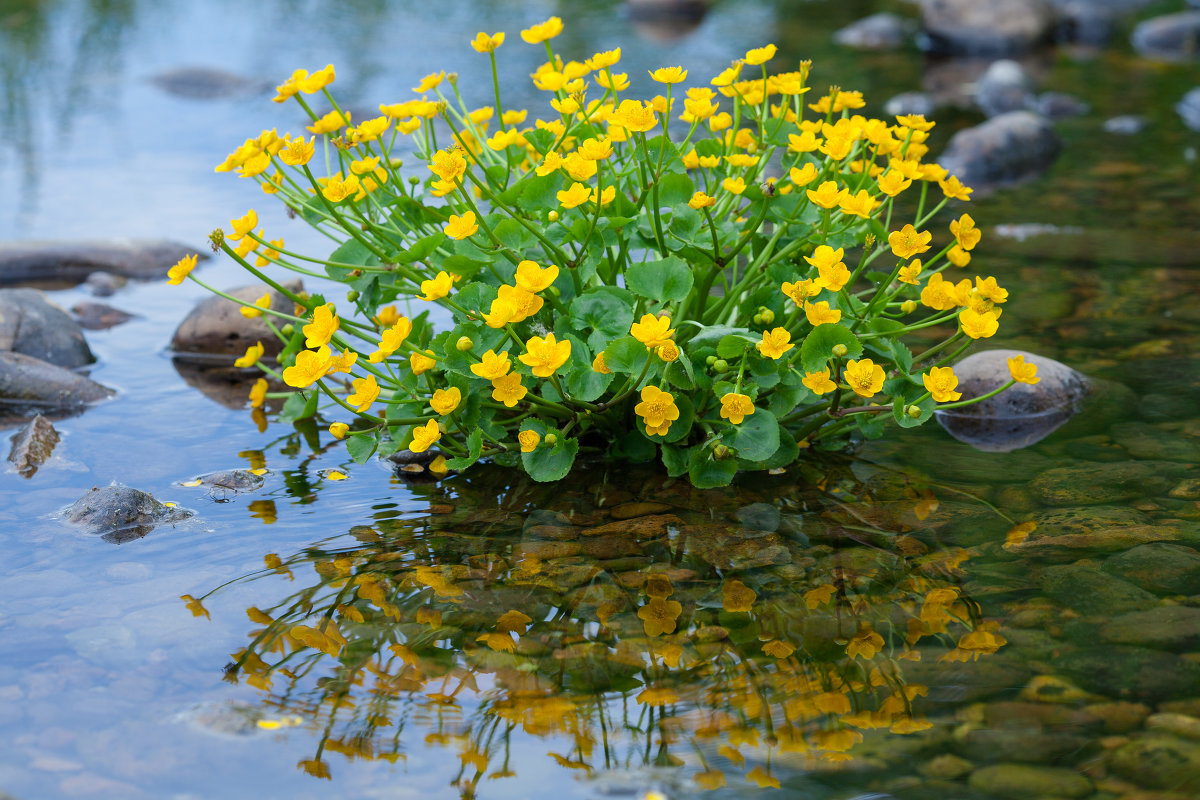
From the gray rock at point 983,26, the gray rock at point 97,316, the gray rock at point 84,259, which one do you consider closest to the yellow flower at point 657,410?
the gray rock at point 97,316

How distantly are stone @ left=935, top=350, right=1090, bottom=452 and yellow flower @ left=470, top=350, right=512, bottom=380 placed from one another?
1877 mm

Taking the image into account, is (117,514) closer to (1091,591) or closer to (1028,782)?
(1028,782)

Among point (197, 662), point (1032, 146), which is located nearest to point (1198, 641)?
point (197, 662)

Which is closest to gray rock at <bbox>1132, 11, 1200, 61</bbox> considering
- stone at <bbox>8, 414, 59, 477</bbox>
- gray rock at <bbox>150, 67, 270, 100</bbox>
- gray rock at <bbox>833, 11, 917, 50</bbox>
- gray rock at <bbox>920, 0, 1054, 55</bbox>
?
gray rock at <bbox>920, 0, 1054, 55</bbox>

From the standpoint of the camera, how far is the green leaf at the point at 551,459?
313 centimetres

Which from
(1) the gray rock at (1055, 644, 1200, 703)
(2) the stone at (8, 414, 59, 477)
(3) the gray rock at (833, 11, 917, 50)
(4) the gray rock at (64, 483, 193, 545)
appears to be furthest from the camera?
(3) the gray rock at (833, 11, 917, 50)

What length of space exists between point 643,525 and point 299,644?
41.0 inches

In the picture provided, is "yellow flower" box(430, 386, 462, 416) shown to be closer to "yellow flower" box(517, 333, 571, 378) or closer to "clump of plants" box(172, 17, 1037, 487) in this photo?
"clump of plants" box(172, 17, 1037, 487)

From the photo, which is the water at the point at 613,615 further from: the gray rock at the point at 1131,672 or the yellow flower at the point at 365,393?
the yellow flower at the point at 365,393

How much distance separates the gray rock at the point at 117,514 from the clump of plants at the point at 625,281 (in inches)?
25.4


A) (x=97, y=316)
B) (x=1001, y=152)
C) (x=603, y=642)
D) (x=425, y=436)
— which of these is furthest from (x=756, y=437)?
(x=1001, y=152)

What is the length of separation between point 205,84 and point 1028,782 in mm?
10401

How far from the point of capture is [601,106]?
332 centimetres

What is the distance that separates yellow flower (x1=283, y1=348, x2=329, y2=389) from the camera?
2.83 meters
